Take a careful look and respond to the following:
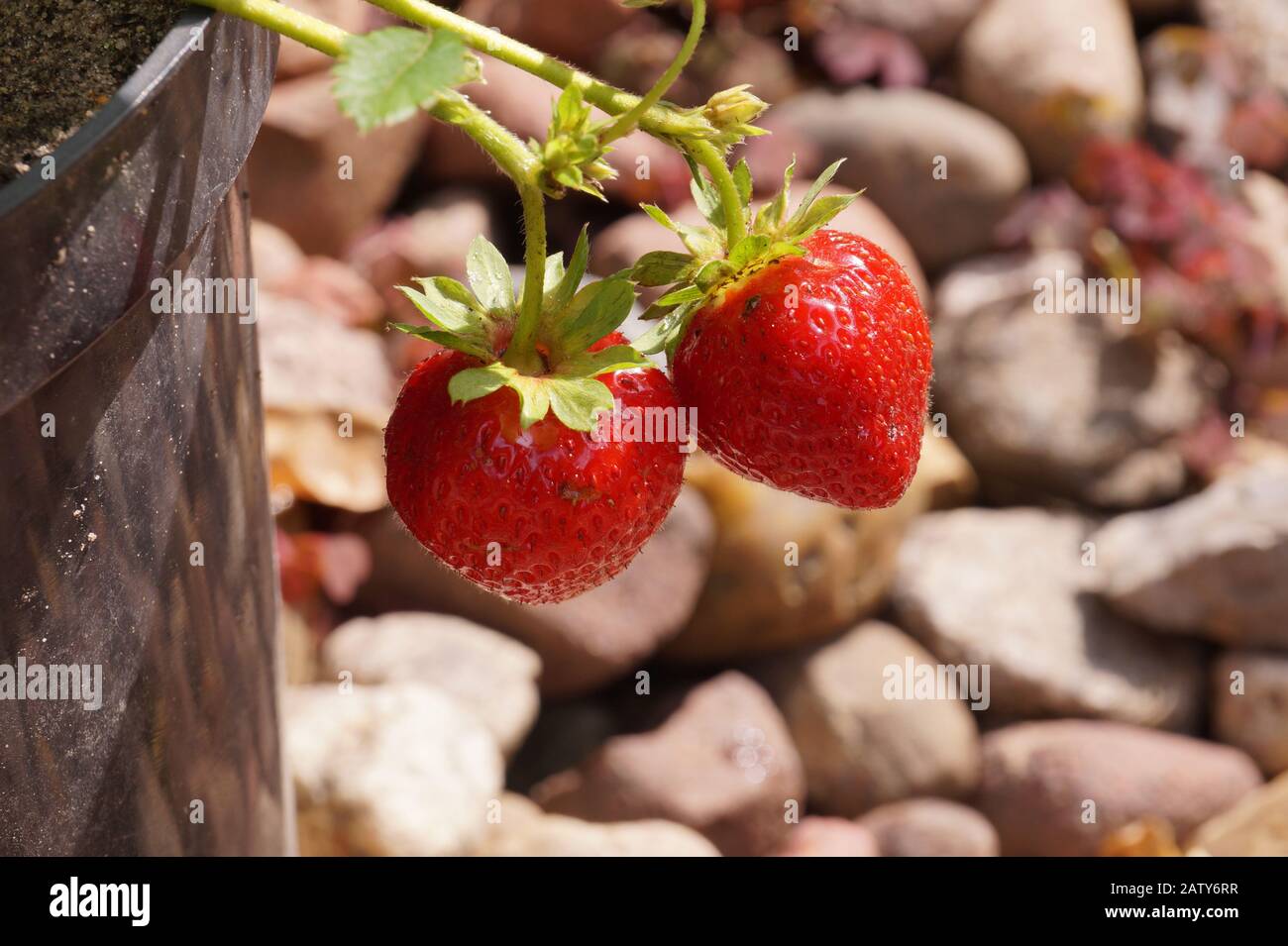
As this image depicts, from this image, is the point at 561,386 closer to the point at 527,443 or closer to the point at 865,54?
the point at 527,443

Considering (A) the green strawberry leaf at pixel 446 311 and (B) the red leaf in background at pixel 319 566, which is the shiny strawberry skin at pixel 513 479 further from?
(B) the red leaf in background at pixel 319 566

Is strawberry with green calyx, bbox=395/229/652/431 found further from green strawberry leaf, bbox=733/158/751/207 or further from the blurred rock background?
the blurred rock background

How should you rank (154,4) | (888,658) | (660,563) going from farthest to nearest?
(888,658)
(660,563)
(154,4)

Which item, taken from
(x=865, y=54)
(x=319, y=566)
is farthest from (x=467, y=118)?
(x=865, y=54)

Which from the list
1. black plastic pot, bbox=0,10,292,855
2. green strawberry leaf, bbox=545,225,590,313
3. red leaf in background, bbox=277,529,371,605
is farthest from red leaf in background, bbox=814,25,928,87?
green strawberry leaf, bbox=545,225,590,313
